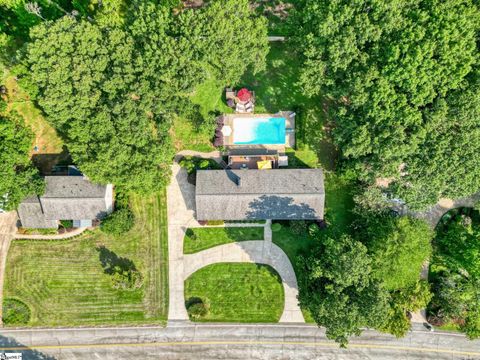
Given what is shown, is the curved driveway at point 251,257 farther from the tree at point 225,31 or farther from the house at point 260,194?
the tree at point 225,31

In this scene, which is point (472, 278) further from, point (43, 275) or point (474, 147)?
point (43, 275)

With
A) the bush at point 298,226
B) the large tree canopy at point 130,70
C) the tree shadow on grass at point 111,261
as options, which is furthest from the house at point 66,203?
the bush at point 298,226

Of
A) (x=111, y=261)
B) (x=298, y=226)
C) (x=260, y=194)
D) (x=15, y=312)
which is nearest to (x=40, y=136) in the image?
(x=111, y=261)

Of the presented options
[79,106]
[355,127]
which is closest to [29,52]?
[79,106]

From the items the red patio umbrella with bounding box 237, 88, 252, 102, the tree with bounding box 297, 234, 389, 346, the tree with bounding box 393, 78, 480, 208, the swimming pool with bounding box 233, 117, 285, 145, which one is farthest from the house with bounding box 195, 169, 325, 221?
the tree with bounding box 393, 78, 480, 208

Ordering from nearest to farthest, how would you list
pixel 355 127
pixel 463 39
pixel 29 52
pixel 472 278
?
1. pixel 463 39
2. pixel 29 52
3. pixel 355 127
4. pixel 472 278

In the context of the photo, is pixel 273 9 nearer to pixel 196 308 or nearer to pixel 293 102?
pixel 293 102

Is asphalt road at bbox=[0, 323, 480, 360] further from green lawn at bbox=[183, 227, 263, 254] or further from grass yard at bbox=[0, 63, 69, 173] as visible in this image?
grass yard at bbox=[0, 63, 69, 173]
